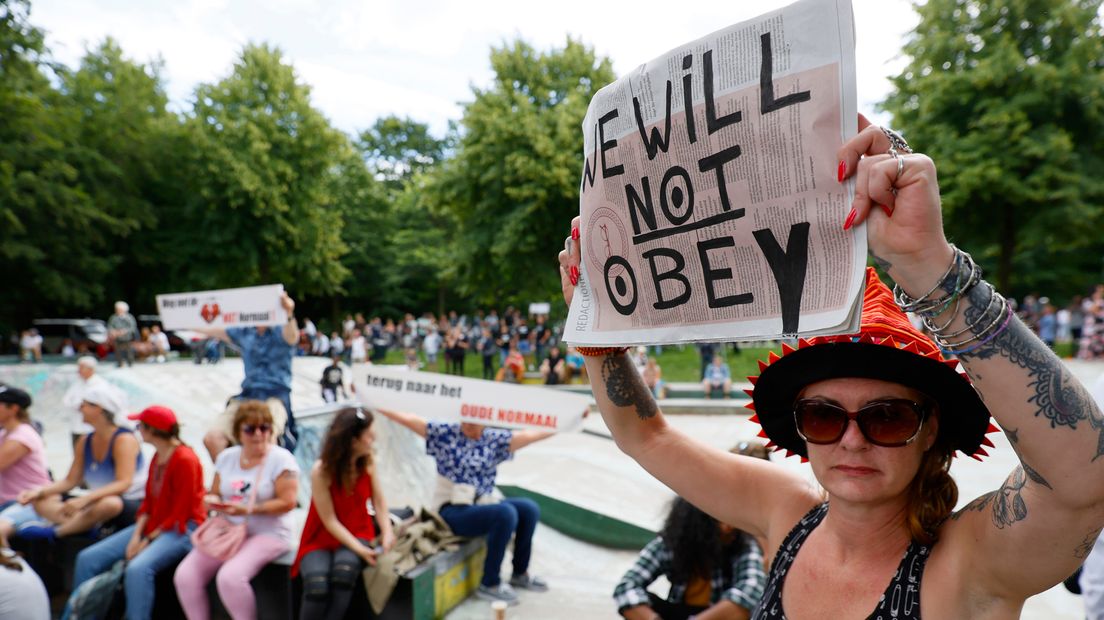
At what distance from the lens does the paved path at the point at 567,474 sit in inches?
210

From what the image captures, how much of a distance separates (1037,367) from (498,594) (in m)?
4.91

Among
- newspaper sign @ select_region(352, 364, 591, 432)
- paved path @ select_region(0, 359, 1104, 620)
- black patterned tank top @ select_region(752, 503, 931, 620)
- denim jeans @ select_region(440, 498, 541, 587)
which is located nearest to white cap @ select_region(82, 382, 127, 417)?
newspaper sign @ select_region(352, 364, 591, 432)

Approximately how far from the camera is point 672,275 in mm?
1458

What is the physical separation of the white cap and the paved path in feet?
9.58

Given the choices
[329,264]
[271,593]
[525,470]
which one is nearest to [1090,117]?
[525,470]

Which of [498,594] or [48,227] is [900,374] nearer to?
[498,594]

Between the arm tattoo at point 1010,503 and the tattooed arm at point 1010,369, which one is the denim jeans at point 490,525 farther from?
the tattooed arm at point 1010,369

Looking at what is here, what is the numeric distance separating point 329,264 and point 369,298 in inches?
528

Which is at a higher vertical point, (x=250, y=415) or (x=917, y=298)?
(x=917, y=298)

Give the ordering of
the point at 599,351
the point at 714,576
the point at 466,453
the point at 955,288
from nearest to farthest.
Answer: the point at 955,288
the point at 599,351
the point at 714,576
the point at 466,453

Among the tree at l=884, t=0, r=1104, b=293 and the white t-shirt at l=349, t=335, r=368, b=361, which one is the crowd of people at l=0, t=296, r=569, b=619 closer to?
the white t-shirt at l=349, t=335, r=368, b=361

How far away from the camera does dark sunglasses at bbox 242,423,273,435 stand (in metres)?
4.58

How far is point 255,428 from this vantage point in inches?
181

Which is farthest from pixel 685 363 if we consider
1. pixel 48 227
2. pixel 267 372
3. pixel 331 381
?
pixel 48 227
